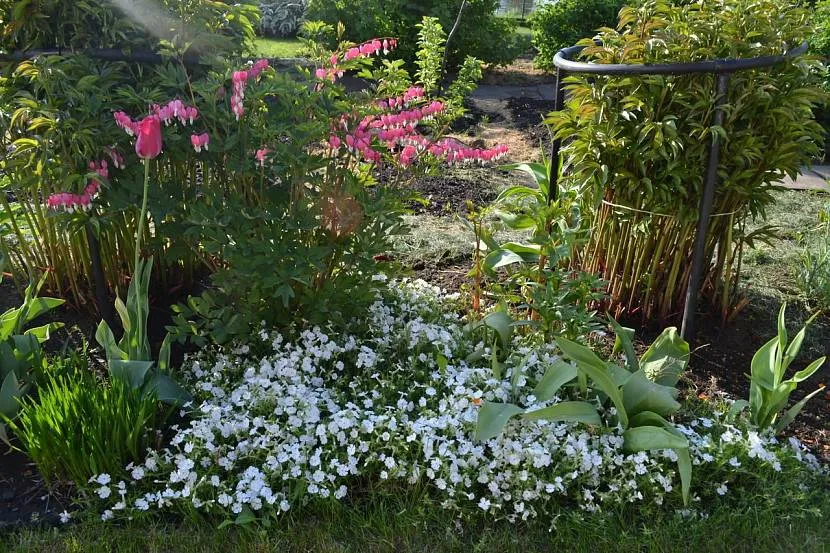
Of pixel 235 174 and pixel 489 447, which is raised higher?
pixel 235 174

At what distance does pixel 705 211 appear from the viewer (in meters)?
2.92

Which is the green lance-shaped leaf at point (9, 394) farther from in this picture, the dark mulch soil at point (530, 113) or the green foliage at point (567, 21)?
the green foliage at point (567, 21)

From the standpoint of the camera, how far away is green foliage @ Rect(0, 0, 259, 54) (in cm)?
278

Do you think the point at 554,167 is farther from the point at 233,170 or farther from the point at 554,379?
the point at 233,170

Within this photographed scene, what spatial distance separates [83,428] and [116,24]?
4.88 ft

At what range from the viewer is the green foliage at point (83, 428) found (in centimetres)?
228

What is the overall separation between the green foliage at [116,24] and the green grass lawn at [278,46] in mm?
8620

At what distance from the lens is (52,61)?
2.65 m

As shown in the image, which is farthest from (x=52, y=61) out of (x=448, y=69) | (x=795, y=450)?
(x=448, y=69)

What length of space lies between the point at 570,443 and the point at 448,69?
24.6 feet

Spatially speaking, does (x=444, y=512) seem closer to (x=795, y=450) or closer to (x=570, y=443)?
(x=570, y=443)

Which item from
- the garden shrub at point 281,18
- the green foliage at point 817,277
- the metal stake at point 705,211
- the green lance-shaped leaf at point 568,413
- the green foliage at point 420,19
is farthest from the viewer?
the garden shrub at point 281,18

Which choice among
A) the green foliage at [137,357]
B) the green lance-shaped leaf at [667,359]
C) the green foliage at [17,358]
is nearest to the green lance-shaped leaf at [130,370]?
the green foliage at [137,357]

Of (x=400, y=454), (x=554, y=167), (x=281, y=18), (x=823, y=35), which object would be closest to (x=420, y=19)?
(x=823, y=35)
